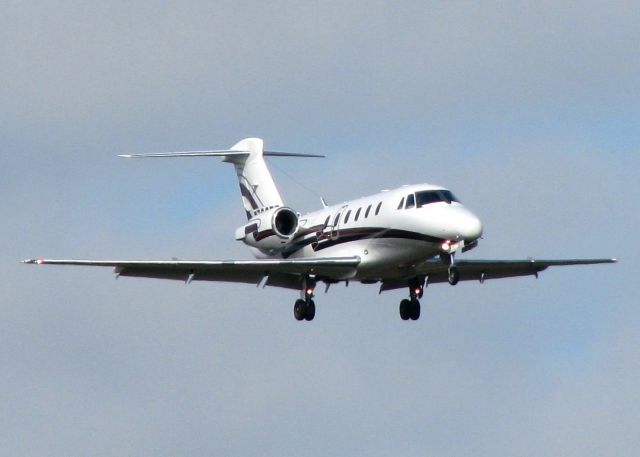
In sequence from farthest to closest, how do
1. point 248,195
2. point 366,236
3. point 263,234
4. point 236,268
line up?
point 248,195 < point 263,234 < point 236,268 < point 366,236

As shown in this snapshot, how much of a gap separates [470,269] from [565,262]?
2.09 meters

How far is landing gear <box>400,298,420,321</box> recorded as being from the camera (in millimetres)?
41219

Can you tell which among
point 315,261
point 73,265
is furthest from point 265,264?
point 73,265

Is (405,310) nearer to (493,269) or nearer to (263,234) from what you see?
(493,269)

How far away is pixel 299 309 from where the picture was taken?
134 feet

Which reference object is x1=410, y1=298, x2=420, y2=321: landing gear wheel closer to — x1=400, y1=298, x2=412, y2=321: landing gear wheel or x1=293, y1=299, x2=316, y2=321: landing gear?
x1=400, y1=298, x2=412, y2=321: landing gear wheel

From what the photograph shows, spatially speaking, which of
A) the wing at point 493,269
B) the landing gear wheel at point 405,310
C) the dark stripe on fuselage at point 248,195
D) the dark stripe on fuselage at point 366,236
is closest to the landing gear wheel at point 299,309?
the dark stripe on fuselage at point 366,236

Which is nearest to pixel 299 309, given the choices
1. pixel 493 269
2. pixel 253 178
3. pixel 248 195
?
pixel 493 269

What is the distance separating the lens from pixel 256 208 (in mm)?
45031

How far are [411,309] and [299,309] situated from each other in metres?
2.48

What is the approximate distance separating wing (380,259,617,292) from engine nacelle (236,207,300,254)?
7.83 ft

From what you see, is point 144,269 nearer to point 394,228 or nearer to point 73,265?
point 73,265

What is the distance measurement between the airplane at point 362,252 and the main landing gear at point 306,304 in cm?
2

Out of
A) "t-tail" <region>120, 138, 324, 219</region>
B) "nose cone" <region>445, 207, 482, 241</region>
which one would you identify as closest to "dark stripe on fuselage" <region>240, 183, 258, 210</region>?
"t-tail" <region>120, 138, 324, 219</region>
